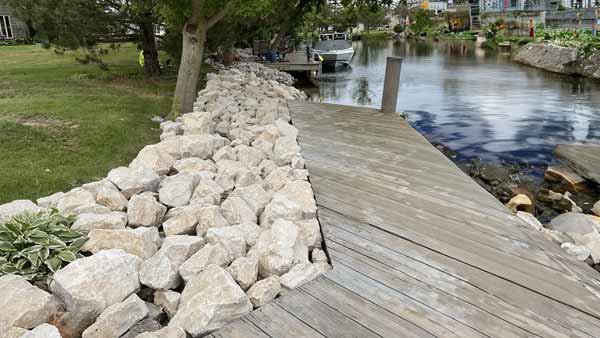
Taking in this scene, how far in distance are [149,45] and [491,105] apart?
907 centimetres

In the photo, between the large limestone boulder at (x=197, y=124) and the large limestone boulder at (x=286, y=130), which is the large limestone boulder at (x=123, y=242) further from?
the large limestone boulder at (x=286, y=130)

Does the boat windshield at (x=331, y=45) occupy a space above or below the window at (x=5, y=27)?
below

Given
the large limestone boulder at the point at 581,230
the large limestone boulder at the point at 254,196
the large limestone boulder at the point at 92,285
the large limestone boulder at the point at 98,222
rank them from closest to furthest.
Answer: the large limestone boulder at the point at 92,285
the large limestone boulder at the point at 98,222
the large limestone boulder at the point at 254,196
the large limestone boulder at the point at 581,230

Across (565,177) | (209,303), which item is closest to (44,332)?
(209,303)

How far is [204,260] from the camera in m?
2.72

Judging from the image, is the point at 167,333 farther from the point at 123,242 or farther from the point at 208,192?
the point at 208,192

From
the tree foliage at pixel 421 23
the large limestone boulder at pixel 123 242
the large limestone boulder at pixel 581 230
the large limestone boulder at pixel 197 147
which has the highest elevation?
the tree foliage at pixel 421 23

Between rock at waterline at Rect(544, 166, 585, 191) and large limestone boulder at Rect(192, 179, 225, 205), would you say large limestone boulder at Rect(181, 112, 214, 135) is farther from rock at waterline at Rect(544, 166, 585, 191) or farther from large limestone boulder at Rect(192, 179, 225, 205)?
rock at waterline at Rect(544, 166, 585, 191)

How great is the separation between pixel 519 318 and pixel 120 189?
2.92 m

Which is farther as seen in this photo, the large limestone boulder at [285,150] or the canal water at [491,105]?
the canal water at [491,105]

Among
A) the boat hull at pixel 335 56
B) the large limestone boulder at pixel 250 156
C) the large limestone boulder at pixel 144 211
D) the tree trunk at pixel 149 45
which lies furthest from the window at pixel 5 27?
the large limestone boulder at pixel 144 211

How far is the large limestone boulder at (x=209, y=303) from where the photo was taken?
228 cm

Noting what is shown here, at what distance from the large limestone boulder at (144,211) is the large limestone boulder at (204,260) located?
72 centimetres

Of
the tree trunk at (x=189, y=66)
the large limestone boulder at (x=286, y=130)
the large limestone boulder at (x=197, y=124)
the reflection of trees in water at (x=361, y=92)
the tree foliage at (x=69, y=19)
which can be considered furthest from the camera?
the reflection of trees in water at (x=361, y=92)
